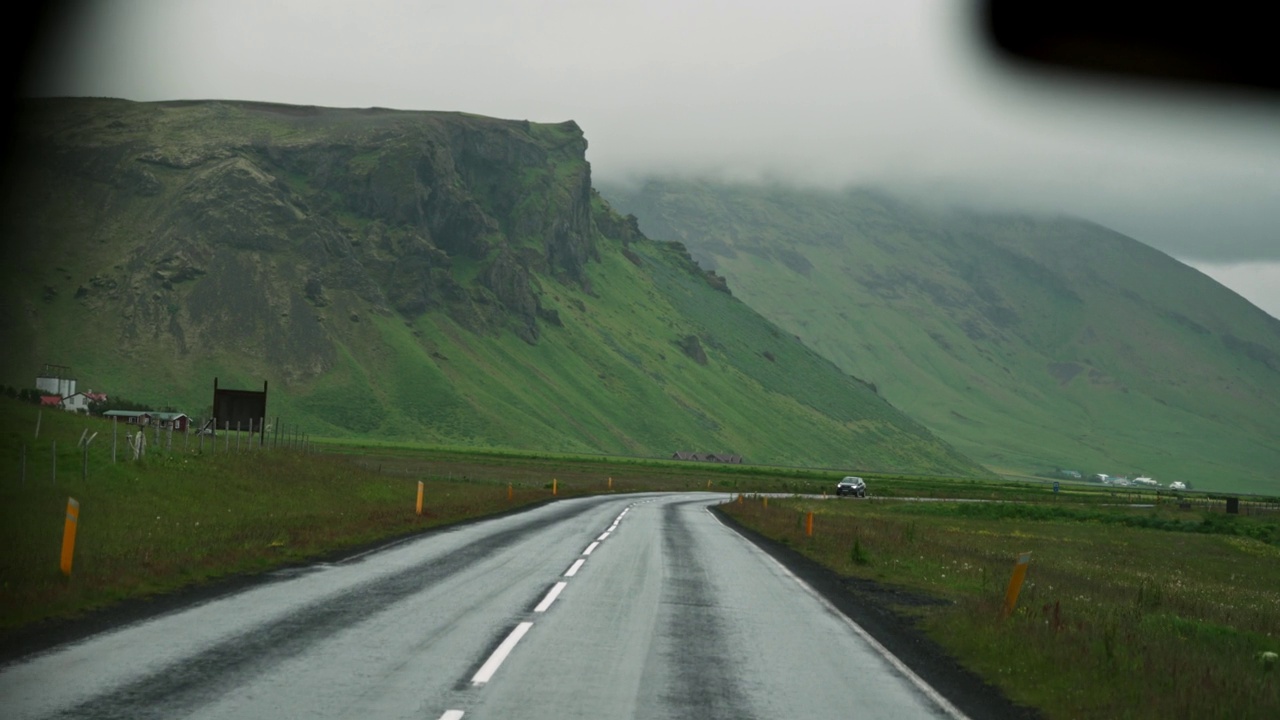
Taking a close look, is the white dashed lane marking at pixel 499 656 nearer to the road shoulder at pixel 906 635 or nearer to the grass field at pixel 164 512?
the road shoulder at pixel 906 635

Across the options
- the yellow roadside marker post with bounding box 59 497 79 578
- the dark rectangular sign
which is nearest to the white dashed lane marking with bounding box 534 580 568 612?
the yellow roadside marker post with bounding box 59 497 79 578

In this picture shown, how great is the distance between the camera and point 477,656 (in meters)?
13.6

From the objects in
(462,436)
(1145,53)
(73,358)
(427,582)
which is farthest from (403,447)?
(1145,53)

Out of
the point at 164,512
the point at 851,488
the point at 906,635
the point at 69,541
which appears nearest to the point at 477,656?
the point at 906,635

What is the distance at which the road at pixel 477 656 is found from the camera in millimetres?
11016

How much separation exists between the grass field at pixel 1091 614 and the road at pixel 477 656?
1775 millimetres

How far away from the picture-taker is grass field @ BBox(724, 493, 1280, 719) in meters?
13.0

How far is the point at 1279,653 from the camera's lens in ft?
56.2

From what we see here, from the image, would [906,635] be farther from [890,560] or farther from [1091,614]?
[890,560]

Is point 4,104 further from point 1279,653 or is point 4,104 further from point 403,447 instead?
point 403,447

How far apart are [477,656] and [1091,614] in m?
11.7

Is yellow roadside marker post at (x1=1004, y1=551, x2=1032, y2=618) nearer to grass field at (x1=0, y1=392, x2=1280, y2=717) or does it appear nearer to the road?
grass field at (x1=0, y1=392, x2=1280, y2=717)

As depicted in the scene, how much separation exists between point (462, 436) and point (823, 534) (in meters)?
149

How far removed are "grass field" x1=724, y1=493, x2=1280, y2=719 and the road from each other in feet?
5.82
